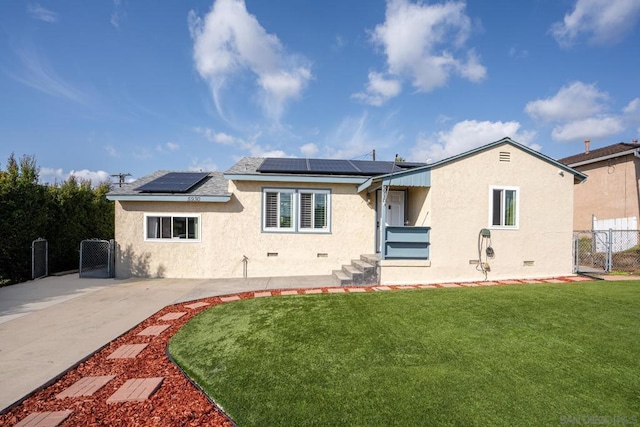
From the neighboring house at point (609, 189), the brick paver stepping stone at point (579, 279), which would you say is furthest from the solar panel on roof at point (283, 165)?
the neighboring house at point (609, 189)

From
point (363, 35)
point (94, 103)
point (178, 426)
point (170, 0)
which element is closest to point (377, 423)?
point (178, 426)

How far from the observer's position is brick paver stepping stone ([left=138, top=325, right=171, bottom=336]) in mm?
5801

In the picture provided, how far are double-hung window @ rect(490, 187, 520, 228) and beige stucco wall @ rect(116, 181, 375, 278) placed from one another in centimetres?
575

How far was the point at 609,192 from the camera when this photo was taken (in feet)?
56.3

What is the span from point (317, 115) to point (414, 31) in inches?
282

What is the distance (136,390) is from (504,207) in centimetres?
1112

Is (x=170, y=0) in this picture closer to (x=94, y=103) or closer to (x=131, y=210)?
(x=94, y=103)

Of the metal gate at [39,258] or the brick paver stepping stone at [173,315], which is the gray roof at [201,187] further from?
the brick paver stepping stone at [173,315]

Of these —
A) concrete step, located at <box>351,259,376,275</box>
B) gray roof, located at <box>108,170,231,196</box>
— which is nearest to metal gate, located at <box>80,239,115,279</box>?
gray roof, located at <box>108,170,231,196</box>

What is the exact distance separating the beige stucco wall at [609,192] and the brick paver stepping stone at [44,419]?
23814 millimetres

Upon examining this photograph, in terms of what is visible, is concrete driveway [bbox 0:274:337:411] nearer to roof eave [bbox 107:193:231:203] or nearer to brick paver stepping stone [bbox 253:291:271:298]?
brick paver stepping stone [bbox 253:291:271:298]

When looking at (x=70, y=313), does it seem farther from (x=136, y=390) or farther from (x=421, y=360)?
(x=421, y=360)

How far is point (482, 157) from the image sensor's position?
10047 millimetres

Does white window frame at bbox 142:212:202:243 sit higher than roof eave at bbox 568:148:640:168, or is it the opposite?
roof eave at bbox 568:148:640:168
